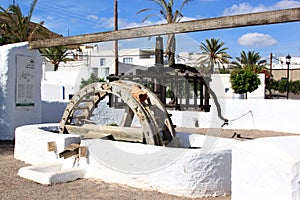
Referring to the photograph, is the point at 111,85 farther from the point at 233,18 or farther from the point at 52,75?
the point at 52,75

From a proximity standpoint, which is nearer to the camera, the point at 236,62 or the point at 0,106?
the point at 0,106

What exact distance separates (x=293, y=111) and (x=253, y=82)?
47.3 feet

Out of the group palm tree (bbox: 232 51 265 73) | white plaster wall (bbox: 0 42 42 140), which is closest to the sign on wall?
white plaster wall (bbox: 0 42 42 140)

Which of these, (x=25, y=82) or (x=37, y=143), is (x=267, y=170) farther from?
(x=25, y=82)

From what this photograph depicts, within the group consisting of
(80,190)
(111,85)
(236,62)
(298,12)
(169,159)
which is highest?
(236,62)

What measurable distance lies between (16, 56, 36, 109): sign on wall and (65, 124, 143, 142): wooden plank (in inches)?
139

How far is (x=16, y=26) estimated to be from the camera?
22.9 meters

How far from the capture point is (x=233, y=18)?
16.5ft

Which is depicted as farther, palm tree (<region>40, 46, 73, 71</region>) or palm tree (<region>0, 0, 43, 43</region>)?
palm tree (<region>40, 46, 73, 71</region>)

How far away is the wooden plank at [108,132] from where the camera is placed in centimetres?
615

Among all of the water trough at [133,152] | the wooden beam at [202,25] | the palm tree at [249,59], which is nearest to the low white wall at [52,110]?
the water trough at [133,152]

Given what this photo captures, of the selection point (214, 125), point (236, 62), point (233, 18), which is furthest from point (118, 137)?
point (236, 62)

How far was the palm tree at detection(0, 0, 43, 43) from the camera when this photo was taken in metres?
22.3

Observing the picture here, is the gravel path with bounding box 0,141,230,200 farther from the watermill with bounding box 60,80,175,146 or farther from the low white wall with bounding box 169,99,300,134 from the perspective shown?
the low white wall with bounding box 169,99,300,134
